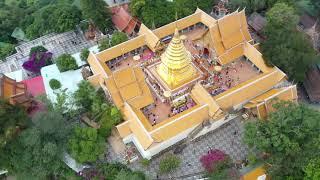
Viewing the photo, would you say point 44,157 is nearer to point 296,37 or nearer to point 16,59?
point 16,59

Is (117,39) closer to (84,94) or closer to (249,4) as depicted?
(84,94)

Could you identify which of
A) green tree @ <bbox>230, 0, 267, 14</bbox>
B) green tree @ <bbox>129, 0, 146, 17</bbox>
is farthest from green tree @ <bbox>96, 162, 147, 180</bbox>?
green tree @ <bbox>230, 0, 267, 14</bbox>

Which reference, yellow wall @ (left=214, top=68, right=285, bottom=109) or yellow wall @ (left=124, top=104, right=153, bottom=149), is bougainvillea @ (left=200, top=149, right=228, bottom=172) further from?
yellow wall @ (left=124, top=104, right=153, bottom=149)

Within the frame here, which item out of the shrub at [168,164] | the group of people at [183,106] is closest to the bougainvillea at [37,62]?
the group of people at [183,106]

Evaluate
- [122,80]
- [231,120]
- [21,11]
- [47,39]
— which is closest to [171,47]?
[122,80]

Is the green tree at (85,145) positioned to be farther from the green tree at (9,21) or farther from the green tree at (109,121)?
the green tree at (9,21)

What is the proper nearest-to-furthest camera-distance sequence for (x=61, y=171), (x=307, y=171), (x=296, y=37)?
(x=307, y=171) → (x=61, y=171) → (x=296, y=37)
